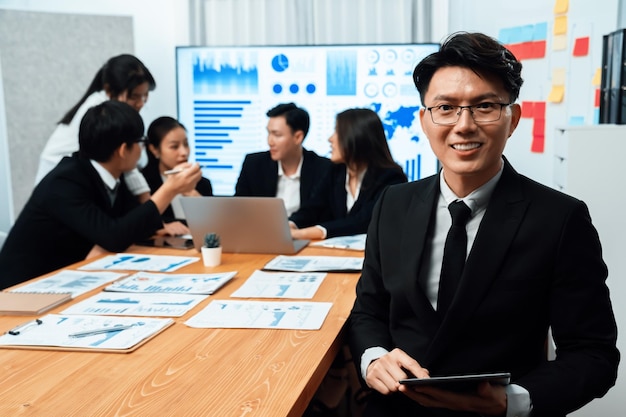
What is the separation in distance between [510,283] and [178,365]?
2.18ft

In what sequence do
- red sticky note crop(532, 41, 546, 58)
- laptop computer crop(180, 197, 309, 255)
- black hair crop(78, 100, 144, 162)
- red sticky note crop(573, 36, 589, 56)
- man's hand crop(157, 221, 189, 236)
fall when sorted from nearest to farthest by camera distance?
laptop computer crop(180, 197, 309, 255) → black hair crop(78, 100, 144, 162) → man's hand crop(157, 221, 189, 236) → red sticky note crop(573, 36, 589, 56) → red sticky note crop(532, 41, 546, 58)

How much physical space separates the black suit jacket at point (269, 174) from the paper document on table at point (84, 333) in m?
1.75

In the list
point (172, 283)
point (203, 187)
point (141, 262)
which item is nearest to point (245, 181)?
point (203, 187)

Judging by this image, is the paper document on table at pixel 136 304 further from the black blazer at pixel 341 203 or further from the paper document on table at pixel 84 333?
the black blazer at pixel 341 203

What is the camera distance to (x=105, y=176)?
2373 millimetres

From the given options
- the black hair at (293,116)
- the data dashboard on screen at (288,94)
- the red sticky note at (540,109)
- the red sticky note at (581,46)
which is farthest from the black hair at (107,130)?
the red sticky note at (540,109)

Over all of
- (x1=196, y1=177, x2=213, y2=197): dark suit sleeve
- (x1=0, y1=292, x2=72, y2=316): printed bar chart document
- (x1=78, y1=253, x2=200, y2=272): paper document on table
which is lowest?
(x1=78, y1=253, x2=200, y2=272): paper document on table

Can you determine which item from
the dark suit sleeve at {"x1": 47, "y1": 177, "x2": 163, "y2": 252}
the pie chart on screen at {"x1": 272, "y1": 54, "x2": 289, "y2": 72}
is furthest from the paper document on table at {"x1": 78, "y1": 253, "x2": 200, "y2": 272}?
the pie chart on screen at {"x1": 272, "y1": 54, "x2": 289, "y2": 72}

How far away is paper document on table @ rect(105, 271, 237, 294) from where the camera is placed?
175cm

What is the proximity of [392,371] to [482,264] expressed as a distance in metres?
0.27

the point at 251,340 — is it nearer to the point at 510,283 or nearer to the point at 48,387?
the point at 48,387

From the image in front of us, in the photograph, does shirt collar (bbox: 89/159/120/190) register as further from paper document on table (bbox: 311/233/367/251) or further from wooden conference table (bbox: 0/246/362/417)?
wooden conference table (bbox: 0/246/362/417)

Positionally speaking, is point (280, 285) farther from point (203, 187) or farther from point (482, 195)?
point (203, 187)

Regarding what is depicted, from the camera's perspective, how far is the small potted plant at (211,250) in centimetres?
203
